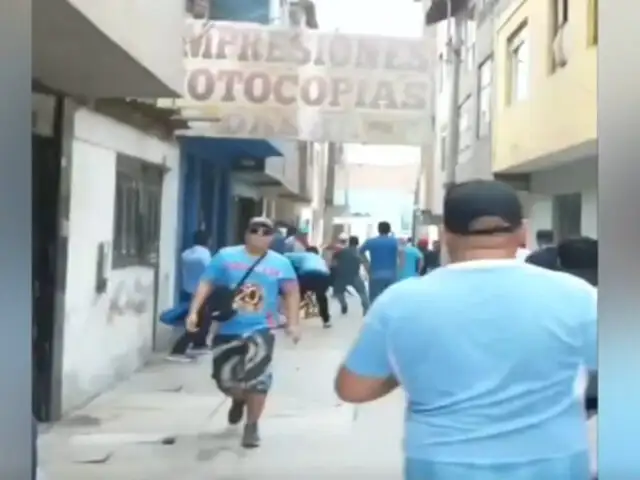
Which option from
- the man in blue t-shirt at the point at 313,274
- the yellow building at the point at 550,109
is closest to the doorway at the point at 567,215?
the yellow building at the point at 550,109

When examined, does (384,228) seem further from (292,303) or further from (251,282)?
(251,282)

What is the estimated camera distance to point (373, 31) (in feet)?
10.8

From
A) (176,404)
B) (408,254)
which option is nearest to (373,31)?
(408,254)

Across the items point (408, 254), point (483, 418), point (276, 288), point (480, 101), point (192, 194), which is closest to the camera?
point (483, 418)

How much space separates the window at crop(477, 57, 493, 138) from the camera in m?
2.96

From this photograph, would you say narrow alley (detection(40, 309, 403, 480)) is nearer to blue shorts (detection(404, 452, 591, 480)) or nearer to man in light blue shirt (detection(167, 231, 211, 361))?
man in light blue shirt (detection(167, 231, 211, 361))

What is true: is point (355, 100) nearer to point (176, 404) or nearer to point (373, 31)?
point (373, 31)

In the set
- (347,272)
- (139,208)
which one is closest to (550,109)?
(347,272)

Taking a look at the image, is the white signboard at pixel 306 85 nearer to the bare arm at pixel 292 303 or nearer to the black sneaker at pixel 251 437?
the bare arm at pixel 292 303

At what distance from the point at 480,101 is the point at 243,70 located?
0.72 m

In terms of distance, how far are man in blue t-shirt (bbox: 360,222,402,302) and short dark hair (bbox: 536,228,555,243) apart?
0.47m

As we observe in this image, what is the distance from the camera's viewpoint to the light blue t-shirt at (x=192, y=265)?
11.8ft

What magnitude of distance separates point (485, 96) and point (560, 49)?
0.43m

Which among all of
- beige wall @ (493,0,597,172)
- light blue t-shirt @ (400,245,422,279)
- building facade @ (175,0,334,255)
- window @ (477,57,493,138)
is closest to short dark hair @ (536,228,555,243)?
beige wall @ (493,0,597,172)
